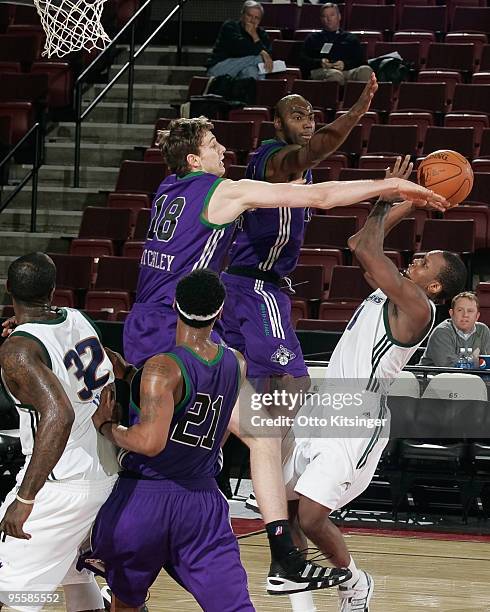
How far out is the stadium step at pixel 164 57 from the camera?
15.0m

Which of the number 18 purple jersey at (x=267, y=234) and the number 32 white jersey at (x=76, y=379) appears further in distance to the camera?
the number 18 purple jersey at (x=267, y=234)

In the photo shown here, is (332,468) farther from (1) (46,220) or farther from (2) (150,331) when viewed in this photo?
(1) (46,220)

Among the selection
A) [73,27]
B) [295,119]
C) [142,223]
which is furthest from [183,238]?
[142,223]

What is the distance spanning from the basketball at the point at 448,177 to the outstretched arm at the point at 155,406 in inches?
76.5

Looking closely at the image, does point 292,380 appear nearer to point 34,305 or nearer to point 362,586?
point 362,586

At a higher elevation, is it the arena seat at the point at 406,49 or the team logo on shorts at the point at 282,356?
the arena seat at the point at 406,49

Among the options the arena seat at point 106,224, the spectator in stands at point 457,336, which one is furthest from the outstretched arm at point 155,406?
the arena seat at point 106,224

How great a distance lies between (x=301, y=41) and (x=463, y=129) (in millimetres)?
3185

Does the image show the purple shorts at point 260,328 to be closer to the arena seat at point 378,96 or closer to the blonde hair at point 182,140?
the blonde hair at point 182,140

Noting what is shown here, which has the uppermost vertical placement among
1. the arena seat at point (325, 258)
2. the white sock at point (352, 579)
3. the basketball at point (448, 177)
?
the basketball at point (448, 177)

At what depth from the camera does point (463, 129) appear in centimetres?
1157

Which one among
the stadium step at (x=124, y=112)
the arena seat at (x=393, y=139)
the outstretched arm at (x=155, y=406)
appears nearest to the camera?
the outstretched arm at (x=155, y=406)

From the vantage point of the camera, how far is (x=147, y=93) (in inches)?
565

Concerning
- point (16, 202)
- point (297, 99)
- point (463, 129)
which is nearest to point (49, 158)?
point (16, 202)
